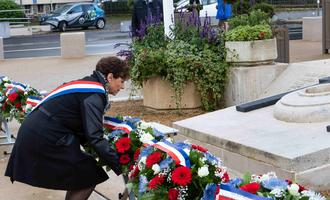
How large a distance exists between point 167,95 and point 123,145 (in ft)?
17.0

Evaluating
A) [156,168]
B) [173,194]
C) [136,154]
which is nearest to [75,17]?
[136,154]

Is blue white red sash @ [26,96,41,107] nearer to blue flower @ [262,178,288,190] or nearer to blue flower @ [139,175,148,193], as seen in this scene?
blue flower @ [139,175,148,193]

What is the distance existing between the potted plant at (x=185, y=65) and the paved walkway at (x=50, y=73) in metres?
1.99

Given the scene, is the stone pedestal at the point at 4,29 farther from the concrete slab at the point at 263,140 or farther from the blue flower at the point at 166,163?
the blue flower at the point at 166,163

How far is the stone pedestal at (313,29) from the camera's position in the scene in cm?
2041

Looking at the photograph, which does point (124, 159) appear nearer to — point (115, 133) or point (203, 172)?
point (115, 133)

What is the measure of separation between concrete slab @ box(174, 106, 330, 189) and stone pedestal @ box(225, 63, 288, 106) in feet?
5.96

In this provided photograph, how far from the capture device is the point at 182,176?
11.9 ft

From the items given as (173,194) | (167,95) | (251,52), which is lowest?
(167,95)

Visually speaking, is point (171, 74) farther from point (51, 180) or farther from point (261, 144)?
point (51, 180)

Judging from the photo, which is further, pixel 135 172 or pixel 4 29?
pixel 4 29

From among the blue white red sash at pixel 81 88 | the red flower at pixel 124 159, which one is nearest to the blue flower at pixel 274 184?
the red flower at pixel 124 159

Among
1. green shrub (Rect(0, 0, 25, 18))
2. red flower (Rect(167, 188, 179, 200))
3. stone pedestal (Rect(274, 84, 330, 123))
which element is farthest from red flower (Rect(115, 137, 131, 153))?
green shrub (Rect(0, 0, 25, 18))

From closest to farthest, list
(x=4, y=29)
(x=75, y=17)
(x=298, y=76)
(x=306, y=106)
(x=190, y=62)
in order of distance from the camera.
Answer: (x=306, y=106) < (x=298, y=76) < (x=190, y=62) < (x=4, y=29) < (x=75, y=17)
